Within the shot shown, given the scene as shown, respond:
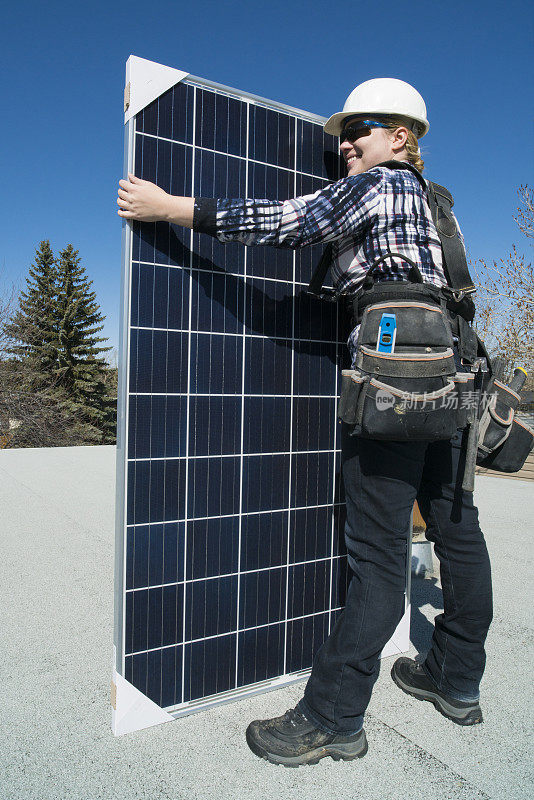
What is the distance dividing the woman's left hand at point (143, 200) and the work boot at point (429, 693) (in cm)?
179

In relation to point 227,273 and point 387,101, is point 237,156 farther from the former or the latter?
point 387,101

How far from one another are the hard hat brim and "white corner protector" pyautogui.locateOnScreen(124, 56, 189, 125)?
0.58 meters

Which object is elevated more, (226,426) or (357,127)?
(357,127)

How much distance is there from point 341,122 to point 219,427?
116 centimetres

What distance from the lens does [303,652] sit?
81.7 inches

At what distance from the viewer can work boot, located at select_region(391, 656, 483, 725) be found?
182 cm

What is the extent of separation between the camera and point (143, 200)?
162 centimetres

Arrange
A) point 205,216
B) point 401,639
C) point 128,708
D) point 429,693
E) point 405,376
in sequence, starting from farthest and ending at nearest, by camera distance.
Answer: point 401,639 → point 429,693 → point 128,708 → point 205,216 → point 405,376

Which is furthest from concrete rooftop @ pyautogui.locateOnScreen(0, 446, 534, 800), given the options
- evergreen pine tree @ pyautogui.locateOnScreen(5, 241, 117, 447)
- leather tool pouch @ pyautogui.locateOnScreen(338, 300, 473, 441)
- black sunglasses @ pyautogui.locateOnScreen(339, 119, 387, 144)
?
evergreen pine tree @ pyautogui.locateOnScreen(5, 241, 117, 447)

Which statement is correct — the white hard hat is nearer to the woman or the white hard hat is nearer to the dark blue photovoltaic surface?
the woman

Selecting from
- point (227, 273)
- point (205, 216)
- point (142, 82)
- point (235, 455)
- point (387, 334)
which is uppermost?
point (142, 82)

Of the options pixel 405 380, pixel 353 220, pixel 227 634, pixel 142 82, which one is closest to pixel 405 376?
pixel 405 380

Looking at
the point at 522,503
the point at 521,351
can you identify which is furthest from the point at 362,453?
the point at 521,351

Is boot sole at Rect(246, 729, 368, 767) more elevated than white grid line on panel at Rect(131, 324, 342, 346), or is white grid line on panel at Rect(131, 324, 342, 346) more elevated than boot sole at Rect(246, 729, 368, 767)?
white grid line on panel at Rect(131, 324, 342, 346)
